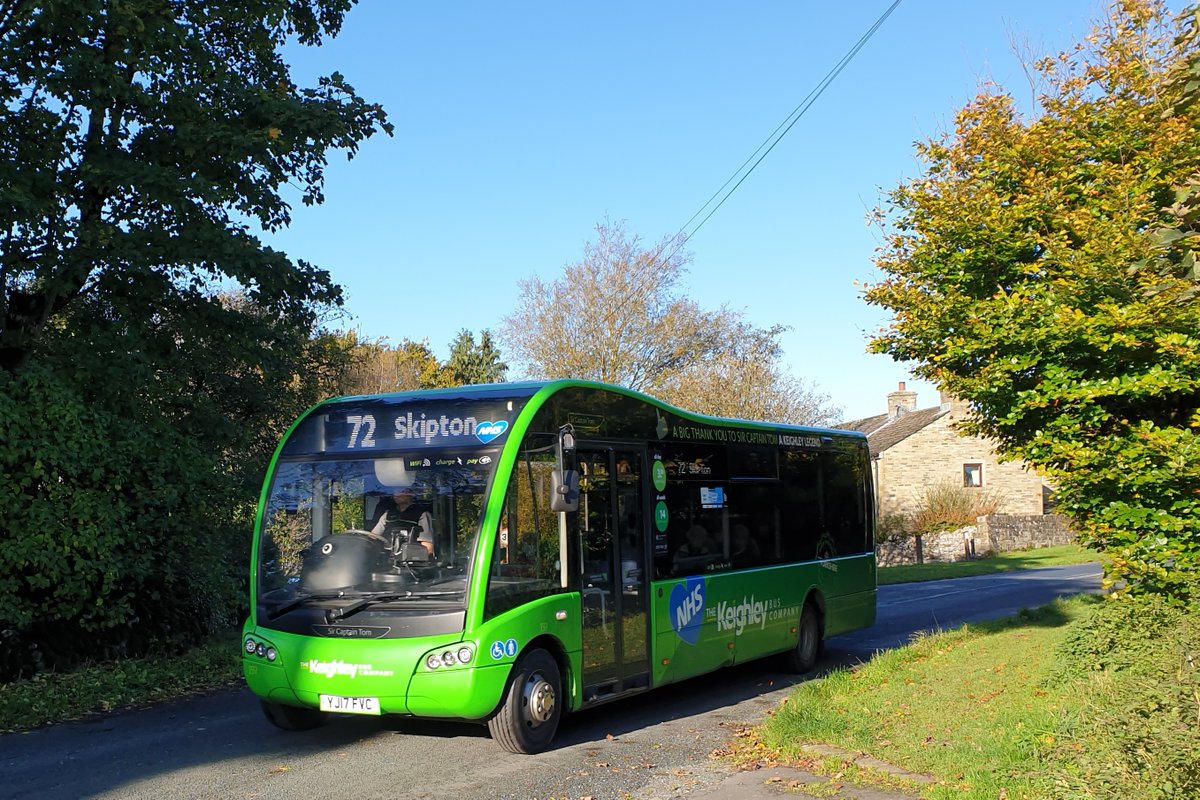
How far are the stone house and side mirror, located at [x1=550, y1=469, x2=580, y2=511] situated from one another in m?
47.0

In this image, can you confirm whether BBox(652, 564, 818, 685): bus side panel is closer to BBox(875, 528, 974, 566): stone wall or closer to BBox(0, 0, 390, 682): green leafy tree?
BBox(0, 0, 390, 682): green leafy tree

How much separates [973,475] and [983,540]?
31.1 feet

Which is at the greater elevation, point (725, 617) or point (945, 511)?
point (945, 511)

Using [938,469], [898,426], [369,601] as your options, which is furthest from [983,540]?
[369,601]

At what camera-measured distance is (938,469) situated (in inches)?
2168

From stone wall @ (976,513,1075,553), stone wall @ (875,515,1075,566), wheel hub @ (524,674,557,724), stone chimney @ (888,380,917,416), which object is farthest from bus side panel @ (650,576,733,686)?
stone chimney @ (888,380,917,416)

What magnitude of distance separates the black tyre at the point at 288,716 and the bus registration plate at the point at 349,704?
93cm

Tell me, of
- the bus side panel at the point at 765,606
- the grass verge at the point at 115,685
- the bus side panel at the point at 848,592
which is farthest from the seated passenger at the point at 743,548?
the grass verge at the point at 115,685

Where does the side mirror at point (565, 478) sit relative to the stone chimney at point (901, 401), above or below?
below

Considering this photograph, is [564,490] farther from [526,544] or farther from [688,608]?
[688,608]

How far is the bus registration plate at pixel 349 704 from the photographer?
8.20m

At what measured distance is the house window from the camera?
55.8 m

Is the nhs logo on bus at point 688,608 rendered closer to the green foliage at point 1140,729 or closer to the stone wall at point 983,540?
the green foliage at point 1140,729

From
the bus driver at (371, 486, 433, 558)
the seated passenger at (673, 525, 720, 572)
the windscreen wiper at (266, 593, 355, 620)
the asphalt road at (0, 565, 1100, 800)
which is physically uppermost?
the bus driver at (371, 486, 433, 558)
